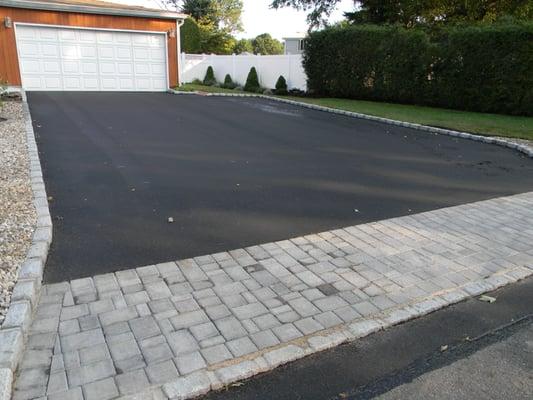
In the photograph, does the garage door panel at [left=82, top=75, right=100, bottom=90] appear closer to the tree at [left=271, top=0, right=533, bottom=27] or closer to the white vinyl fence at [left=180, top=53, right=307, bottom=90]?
the white vinyl fence at [left=180, top=53, right=307, bottom=90]

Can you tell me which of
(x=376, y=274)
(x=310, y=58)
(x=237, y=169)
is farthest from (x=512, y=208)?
(x=310, y=58)

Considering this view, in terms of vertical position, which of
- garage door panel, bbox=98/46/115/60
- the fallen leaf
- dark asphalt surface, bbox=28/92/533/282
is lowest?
the fallen leaf

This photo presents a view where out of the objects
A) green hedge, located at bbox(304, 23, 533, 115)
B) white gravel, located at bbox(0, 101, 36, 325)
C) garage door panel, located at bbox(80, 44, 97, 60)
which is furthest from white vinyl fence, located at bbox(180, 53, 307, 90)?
white gravel, located at bbox(0, 101, 36, 325)

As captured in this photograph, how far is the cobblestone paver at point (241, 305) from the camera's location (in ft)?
7.47

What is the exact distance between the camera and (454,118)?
12.0m

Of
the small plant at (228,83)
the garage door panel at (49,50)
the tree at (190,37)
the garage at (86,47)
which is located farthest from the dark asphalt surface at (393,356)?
the tree at (190,37)

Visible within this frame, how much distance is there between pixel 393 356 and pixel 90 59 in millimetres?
16665

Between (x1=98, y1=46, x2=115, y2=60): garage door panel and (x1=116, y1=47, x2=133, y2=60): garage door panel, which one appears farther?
(x1=116, y1=47, x2=133, y2=60): garage door panel

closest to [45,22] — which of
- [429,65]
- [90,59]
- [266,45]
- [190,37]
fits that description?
[90,59]

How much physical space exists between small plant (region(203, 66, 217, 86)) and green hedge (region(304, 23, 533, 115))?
6957 millimetres

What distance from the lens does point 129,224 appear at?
4.19 metres

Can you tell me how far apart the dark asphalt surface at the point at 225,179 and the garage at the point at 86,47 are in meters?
5.54

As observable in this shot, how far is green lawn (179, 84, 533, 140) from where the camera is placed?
393 inches

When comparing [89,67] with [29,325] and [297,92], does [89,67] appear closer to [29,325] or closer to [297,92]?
[297,92]
